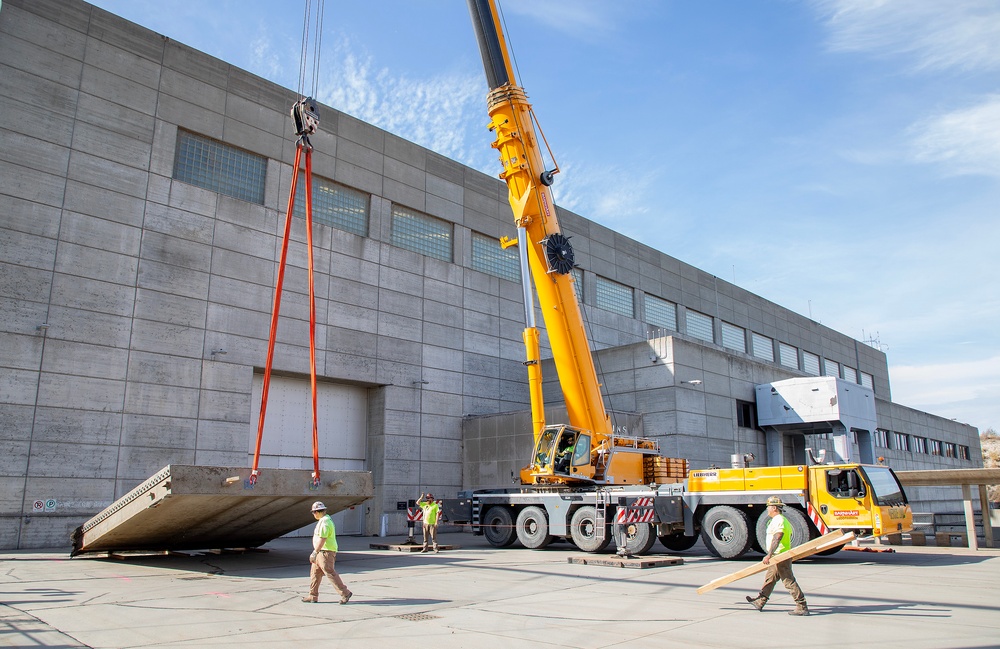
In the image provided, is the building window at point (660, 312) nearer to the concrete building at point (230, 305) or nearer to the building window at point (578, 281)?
the concrete building at point (230, 305)

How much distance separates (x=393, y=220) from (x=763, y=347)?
30.0 meters

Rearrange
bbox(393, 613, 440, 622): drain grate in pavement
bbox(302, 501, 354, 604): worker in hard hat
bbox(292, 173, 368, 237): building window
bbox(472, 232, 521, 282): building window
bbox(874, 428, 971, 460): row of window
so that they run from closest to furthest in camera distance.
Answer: bbox(393, 613, 440, 622): drain grate in pavement
bbox(302, 501, 354, 604): worker in hard hat
bbox(292, 173, 368, 237): building window
bbox(472, 232, 521, 282): building window
bbox(874, 428, 971, 460): row of window

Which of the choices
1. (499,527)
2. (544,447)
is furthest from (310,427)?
(544,447)

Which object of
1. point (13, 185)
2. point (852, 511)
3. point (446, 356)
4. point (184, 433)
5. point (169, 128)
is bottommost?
point (852, 511)

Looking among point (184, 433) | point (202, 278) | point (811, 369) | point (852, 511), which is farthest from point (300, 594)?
point (811, 369)

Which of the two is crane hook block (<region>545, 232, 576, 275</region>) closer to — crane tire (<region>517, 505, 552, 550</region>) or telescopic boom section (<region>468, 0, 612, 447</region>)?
telescopic boom section (<region>468, 0, 612, 447</region>)

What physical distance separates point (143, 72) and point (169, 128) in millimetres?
1872

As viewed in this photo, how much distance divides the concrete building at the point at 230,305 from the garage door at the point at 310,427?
8 cm

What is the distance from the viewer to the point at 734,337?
4662 centimetres

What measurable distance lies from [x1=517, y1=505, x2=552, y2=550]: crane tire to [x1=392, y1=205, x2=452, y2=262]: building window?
1321cm

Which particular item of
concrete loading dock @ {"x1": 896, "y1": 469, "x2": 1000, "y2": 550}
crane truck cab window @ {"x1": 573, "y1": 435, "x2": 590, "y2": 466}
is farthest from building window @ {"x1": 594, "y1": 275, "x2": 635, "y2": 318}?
concrete loading dock @ {"x1": 896, "y1": 469, "x2": 1000, "y2": 550}

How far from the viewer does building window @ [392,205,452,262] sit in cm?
2972

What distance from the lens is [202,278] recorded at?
76.9 ft

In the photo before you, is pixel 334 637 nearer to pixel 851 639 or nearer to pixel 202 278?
pixel 851 639
